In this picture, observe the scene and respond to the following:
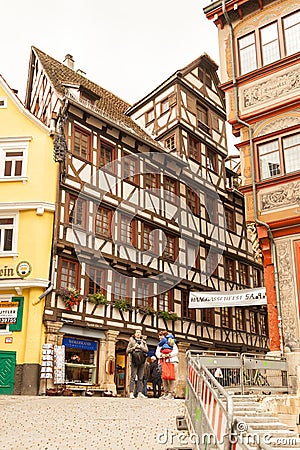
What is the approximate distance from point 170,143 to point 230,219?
19.0ft

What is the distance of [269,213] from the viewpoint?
1636 centimetres

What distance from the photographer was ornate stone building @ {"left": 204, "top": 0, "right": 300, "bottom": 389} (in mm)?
15547

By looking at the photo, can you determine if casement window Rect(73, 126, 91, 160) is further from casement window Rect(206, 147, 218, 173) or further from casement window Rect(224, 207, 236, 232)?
casement window Rect(224, 207, 236, 232)

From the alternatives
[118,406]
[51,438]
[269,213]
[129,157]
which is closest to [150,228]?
[129,157]

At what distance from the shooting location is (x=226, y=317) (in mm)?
29781

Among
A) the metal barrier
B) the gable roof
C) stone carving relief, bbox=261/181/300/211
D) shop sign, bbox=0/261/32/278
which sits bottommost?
the metal barrier

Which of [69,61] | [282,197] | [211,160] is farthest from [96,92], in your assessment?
[282,197]

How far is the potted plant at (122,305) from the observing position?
23312mm

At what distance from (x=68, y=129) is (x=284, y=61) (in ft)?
32.9


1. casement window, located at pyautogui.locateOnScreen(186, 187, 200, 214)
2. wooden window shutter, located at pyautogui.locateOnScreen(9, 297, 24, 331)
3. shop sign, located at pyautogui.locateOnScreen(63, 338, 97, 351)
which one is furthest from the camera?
casement window, located at pyautogui.locateOnScreen(186, 187, 200, 214)

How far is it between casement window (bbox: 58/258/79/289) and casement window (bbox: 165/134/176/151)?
396 inches

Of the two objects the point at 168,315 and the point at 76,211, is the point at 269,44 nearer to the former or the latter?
the point at 76,211

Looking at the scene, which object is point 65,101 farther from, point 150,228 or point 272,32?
point 272,32

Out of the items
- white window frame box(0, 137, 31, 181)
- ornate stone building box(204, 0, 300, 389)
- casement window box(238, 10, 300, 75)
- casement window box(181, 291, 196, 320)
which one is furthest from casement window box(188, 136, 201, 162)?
casement window box(238, 10, 300, 75)
